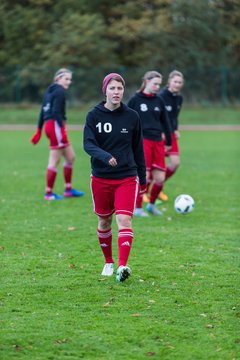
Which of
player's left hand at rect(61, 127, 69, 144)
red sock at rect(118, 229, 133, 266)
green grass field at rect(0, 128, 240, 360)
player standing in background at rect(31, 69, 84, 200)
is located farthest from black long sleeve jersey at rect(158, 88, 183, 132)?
red sock at rect(118, 229, 133, 266)

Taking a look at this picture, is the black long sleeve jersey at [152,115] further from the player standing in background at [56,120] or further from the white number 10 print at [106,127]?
the white number 10 print at [106,127]

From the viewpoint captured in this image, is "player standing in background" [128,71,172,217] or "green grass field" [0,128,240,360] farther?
"player standing in background" [128,71,172,217]

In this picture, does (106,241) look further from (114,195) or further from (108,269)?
(114,195)

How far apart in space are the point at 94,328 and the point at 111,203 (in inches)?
78.0

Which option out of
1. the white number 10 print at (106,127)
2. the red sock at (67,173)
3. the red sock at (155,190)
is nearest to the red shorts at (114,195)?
the white number 10 print at (106,127)

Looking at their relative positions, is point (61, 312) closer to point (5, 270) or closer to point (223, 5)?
point (5, 270)

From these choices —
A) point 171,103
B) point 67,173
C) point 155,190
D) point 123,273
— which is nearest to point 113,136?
point 123,273

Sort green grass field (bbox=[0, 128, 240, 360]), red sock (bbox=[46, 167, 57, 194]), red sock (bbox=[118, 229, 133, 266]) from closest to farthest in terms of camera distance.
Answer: green grass field (bbox=[0, 128, 240, 360])
red sock (bbox=[118, 229, 133, 266])
red sock (bbox=[46, 167, 57, 194])

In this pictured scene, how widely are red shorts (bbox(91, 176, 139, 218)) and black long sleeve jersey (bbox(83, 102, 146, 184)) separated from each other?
60 mm

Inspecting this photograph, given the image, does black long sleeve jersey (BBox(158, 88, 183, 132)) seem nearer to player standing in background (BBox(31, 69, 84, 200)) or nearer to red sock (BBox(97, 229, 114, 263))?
player standing in background (BBox(31, 69, 84, 200))

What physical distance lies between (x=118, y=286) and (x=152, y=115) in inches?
181

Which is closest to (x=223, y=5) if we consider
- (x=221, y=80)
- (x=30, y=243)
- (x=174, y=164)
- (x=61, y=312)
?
(x=221, y=80)

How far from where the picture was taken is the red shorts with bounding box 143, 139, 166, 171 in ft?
38.8

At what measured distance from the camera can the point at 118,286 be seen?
24.7 feet
